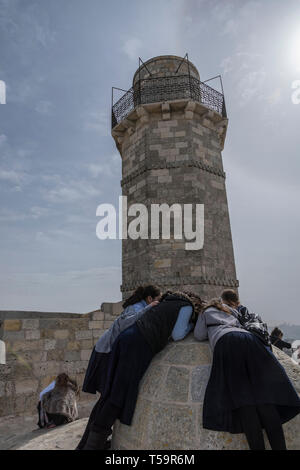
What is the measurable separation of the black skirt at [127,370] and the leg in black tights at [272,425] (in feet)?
3.19

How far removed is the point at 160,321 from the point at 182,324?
258 mm

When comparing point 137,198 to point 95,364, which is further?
point 137,198

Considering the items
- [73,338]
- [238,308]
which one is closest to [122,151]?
[73,338]

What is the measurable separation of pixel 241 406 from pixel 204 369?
17.5 inches

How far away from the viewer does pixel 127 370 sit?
2377mm

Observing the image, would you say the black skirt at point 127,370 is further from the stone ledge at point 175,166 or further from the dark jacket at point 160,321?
the stone ledge at point 175,166

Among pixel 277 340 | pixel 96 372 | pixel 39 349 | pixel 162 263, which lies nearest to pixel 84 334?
pixel 39 349

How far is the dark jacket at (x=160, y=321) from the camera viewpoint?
8.21ft

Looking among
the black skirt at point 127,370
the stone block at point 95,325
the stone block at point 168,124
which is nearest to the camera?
the black skirt at point 127,370

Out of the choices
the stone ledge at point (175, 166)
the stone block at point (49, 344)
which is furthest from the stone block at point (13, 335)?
the stone ledge at point (175, 166)

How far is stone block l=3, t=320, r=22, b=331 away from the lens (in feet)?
16.2

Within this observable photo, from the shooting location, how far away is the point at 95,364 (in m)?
2.85

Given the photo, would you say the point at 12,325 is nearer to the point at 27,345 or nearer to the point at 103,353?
the point at 27,345
